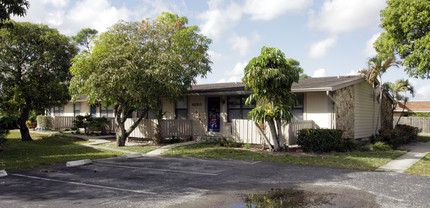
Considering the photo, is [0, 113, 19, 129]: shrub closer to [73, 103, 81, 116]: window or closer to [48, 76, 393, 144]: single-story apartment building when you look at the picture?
[48, 76, 393, 144]: single-story apartment building

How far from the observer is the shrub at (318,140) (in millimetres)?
12758

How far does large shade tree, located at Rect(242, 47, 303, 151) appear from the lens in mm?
12633

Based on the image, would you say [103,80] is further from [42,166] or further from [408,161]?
[408,161]

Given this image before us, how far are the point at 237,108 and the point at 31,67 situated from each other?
11392 millimetres

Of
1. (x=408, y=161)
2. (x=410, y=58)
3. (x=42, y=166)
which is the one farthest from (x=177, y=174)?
(x=410, y=58)

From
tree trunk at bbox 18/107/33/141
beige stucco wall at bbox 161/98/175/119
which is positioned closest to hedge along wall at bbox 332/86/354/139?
beige stucco wall at bbox 161/98/175/119

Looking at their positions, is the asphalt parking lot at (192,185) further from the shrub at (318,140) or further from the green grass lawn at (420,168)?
the shrub at (318,140)

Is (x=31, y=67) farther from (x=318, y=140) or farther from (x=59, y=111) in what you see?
(x=318, y=140)

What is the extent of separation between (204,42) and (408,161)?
12.0 meters

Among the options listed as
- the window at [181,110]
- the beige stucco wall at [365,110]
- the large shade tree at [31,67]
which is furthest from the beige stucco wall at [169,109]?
the beige stucco wall at [365,110]

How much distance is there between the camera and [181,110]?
19.1 meters

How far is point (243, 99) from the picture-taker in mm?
16844

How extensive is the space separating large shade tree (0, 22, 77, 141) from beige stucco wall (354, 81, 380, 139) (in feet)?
53.0

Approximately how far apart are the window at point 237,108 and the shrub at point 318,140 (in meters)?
4.24
